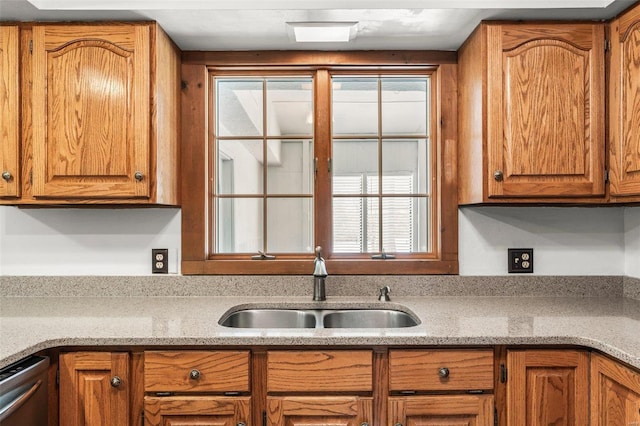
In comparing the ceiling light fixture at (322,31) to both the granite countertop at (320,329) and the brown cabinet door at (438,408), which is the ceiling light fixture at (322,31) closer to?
the granite countertop at (320,329)

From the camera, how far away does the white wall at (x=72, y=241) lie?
221cm

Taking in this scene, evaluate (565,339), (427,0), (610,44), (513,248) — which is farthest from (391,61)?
(565,339)

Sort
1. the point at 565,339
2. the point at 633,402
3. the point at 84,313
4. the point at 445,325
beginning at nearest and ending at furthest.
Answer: the point at 633,402 → the point at 565,339 → the point at 445,325 → the point at 84,313

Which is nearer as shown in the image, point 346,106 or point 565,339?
point 565,339

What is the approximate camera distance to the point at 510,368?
1560 millimetres

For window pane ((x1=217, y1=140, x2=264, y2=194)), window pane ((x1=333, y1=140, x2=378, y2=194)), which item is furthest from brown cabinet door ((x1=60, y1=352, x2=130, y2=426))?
window pane ((x1=333, y1=140, x2=378, y2=194))

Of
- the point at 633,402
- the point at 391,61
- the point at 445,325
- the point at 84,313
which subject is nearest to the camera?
the point at 633,402

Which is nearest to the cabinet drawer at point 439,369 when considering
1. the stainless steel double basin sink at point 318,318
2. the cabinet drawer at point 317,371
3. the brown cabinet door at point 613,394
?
the cabinet drawer at point 317,371

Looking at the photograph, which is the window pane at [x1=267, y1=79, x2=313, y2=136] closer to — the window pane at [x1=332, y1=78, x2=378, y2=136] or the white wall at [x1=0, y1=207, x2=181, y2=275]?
the window pane at [x1=332, y1=78, x2=378, y2=136]

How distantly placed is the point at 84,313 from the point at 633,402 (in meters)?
1.95

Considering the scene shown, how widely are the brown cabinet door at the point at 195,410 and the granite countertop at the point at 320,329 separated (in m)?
0.20

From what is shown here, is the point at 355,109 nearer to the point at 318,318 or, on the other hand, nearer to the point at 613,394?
the point at 318,318

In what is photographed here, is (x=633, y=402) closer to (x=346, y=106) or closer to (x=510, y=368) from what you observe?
(x=510, y=368)

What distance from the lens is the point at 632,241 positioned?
7.07 ft
